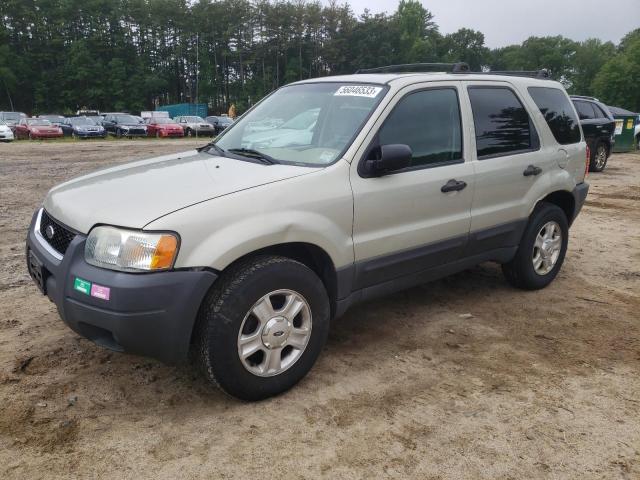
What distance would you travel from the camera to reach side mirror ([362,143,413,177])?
3172 mm

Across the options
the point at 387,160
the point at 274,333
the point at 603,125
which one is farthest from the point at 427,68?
the point at 603,125

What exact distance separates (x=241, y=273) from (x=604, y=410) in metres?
2.13

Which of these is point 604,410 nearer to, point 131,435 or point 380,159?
point 380,159

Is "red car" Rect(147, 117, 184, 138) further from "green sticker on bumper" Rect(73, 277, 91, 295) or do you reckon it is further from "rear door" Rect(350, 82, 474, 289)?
"green sticker on bumper" Rect(73, 277, 91, 295)

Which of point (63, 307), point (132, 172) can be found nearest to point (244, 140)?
point (132, 172)

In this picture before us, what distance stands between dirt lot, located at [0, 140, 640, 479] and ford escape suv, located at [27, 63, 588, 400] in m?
0.33

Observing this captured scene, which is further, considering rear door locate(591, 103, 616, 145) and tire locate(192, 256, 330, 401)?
rear door locate(591, 103, 616, 145)

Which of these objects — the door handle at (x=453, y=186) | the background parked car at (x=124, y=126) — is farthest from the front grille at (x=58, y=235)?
the background parked car at (x=124, y=126)

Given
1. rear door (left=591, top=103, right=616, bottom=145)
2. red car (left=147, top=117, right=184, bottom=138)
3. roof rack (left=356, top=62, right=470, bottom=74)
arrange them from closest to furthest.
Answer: roof rack (left=356, top=62, right=470, bottom=74) → rear door (left=591, top=103, right=616, bottom=145) → red car (left=147, top=117, right=184, bottom=138)

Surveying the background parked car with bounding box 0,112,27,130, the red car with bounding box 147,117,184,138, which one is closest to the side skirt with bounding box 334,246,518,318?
the red car with bounding box 147,117,184,138

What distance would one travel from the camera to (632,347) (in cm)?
378

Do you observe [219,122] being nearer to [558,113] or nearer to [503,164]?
[558,113]

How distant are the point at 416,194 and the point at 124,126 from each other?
32743 millimetres

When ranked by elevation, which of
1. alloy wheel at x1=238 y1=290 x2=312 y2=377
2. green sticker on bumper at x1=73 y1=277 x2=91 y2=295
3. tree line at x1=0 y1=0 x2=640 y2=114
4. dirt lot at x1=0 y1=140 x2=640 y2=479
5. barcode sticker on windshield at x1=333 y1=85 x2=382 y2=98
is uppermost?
tree line at x1=0 y1=0 x2=640 y2=114
